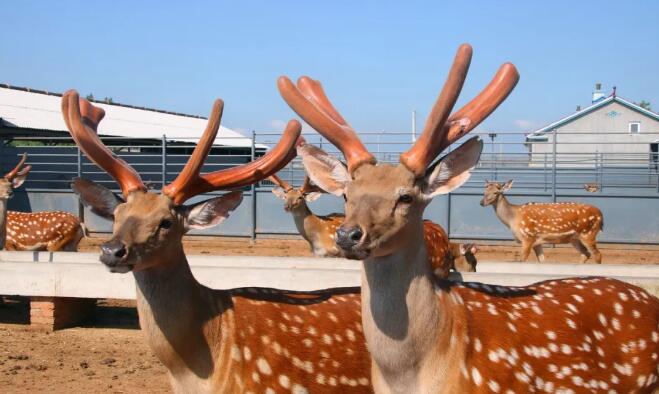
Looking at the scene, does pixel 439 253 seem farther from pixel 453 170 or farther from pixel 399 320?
pixel 399 320

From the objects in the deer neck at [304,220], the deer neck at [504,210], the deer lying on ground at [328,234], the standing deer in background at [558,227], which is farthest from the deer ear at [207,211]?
the deer neck at [504,210]

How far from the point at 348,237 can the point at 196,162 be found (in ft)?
4.83

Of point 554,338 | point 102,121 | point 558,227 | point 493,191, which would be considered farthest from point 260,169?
point 102,121

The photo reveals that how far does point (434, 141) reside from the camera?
11.8 feet

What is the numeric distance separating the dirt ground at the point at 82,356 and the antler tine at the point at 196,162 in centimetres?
284

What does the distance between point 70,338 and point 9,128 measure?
1840 cm

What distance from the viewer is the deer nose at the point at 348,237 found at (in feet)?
10.2

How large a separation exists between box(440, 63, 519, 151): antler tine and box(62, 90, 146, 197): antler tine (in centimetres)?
166

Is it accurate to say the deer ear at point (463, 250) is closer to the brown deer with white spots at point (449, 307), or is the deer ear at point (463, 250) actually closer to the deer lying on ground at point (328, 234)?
the deer lying on ground at point (328, 234)

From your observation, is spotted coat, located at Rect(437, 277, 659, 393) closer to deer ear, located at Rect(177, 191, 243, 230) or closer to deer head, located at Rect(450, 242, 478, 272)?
deer ear, located at Rect(177, 191, 243, 230)

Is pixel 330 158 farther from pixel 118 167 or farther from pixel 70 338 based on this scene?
pixel 70 338

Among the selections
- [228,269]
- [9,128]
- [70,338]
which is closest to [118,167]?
[228,269]

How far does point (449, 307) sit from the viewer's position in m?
3.61

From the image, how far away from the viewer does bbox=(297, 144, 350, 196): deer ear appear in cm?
369
